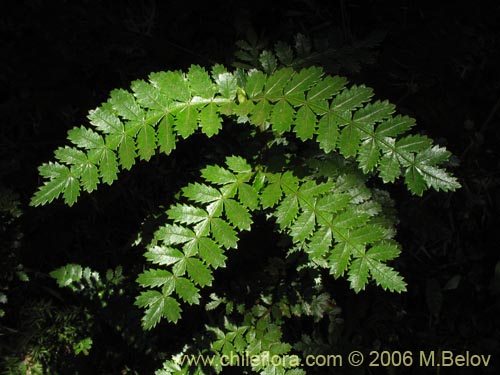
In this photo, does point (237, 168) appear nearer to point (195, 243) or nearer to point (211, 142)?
point (195, 243)

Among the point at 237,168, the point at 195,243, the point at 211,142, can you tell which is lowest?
the point at 195,243

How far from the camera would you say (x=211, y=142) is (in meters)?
3.16

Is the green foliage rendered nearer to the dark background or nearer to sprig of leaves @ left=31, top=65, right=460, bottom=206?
sprig of leaves @ left=31, top=65, right=460, bottom=206

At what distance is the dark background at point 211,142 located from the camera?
10.0 feet

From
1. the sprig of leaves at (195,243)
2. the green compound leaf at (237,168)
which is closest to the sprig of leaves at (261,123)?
the green compound leaf at (237,168)

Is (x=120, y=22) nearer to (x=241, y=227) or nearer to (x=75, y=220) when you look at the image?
(x=75, y=220)

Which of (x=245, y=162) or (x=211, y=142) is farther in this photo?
(x=211, y=142)

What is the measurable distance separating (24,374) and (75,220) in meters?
1.16

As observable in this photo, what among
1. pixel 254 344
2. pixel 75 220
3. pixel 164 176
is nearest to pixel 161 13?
pixel 164 176

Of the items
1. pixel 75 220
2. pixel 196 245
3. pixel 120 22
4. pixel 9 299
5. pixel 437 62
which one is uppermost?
pixel 120 22

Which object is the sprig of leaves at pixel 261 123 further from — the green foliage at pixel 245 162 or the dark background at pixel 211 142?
the dark background at pixel 211 142

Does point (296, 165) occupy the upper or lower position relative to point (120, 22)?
lower

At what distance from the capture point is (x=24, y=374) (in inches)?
120

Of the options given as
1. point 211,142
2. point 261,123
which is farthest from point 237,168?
point 211,142
